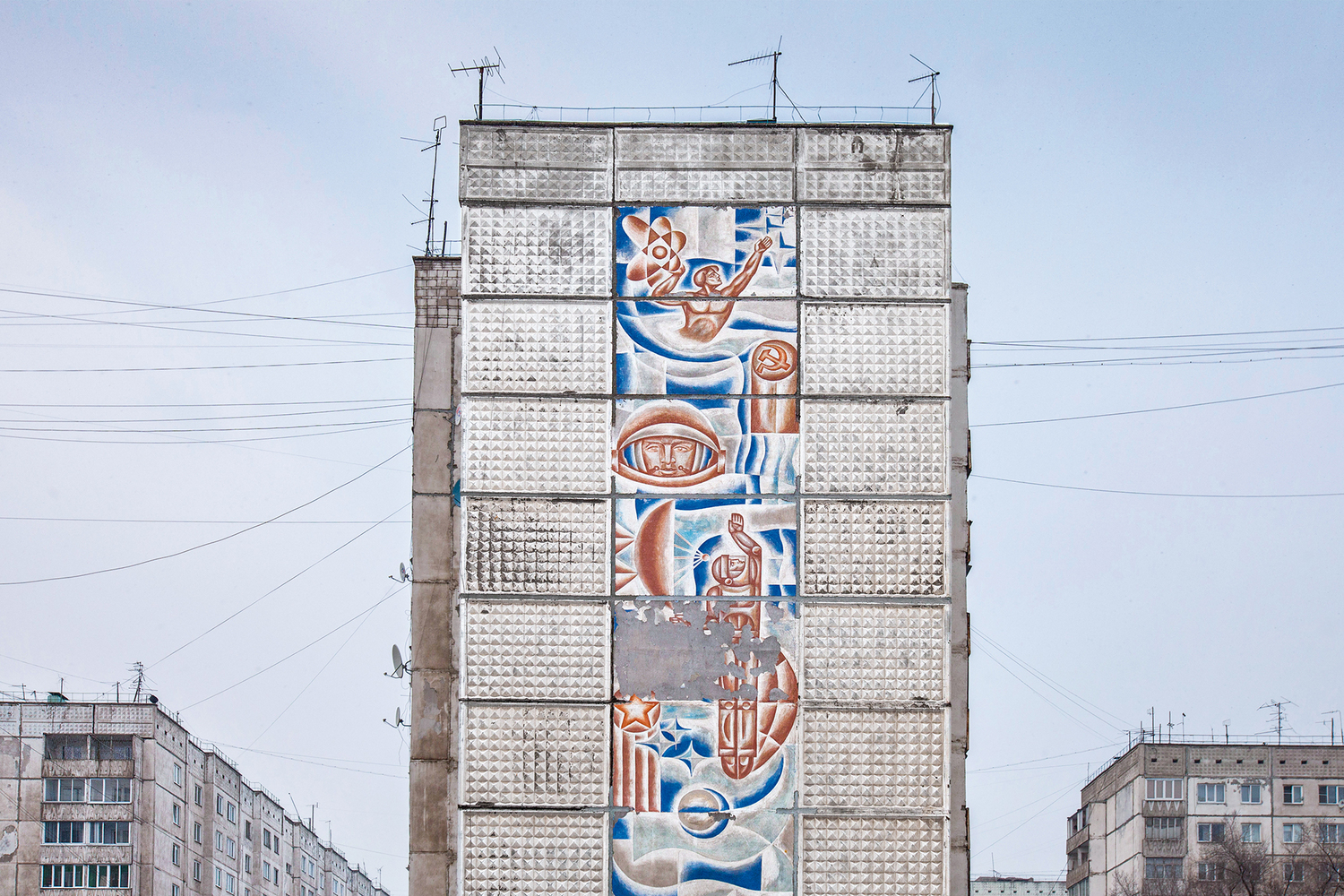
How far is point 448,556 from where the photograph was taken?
32531 millimetres

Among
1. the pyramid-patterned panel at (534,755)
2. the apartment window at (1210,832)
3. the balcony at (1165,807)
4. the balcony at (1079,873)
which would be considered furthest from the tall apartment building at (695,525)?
the balcony at (1079,873)

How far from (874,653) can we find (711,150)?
8.99m

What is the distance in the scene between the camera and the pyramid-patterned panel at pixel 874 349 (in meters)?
31.5

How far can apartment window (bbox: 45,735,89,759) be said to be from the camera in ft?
251

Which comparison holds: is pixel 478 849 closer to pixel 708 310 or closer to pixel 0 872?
pixel 708 310

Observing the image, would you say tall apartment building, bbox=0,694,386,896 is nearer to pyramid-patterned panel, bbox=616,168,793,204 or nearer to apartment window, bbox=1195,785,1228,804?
apartment window, bbox=1195,785,1228,804

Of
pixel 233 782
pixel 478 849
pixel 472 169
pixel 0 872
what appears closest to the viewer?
pixel 478 849

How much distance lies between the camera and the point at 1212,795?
88250 mm

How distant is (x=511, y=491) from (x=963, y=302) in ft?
28.7

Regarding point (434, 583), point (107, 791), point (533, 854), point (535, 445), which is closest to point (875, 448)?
point (535, 445)

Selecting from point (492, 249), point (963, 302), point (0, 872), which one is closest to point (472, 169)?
point (492, 249)

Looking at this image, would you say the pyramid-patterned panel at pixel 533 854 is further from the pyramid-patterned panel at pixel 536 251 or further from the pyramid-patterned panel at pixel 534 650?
the pyramid-patterned panel at pixel 536 251

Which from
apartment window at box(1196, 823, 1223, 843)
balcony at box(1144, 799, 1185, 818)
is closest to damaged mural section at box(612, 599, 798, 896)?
apartment window at box(1196, 823, 1223, 843)

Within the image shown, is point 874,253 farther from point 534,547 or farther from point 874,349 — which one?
point 534,547
